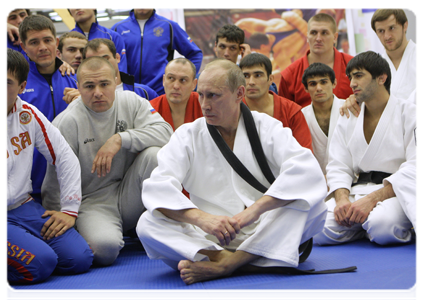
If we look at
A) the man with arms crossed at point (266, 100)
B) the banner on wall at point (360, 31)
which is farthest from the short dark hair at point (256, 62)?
the banner on wall at point (360, 31)

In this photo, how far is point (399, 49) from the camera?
459cm

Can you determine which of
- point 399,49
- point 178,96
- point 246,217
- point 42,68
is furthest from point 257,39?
point 246,217

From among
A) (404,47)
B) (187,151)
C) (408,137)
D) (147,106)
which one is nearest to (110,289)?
(187,151)

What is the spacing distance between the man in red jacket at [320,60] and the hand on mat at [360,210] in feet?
6.04

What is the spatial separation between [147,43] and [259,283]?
3.81 meters

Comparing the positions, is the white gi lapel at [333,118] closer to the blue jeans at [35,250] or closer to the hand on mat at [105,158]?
the hand on mat at [105,158]

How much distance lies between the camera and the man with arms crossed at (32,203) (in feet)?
7.67

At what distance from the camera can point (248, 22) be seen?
7.55 metres

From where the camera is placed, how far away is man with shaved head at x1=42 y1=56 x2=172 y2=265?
2.89m

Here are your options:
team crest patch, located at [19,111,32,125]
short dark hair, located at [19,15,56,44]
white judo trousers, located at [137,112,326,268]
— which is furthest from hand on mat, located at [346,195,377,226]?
short dark hair, located at [19,15,56,44]

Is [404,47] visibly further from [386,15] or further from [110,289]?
[110,289]

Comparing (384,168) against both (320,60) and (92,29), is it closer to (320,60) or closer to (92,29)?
(320,60)

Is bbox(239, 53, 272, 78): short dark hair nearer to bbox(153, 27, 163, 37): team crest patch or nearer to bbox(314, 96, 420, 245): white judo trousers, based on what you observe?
bbox(314, 96, 420, 245): white judo trousers

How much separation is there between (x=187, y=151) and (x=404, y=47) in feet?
11.3
